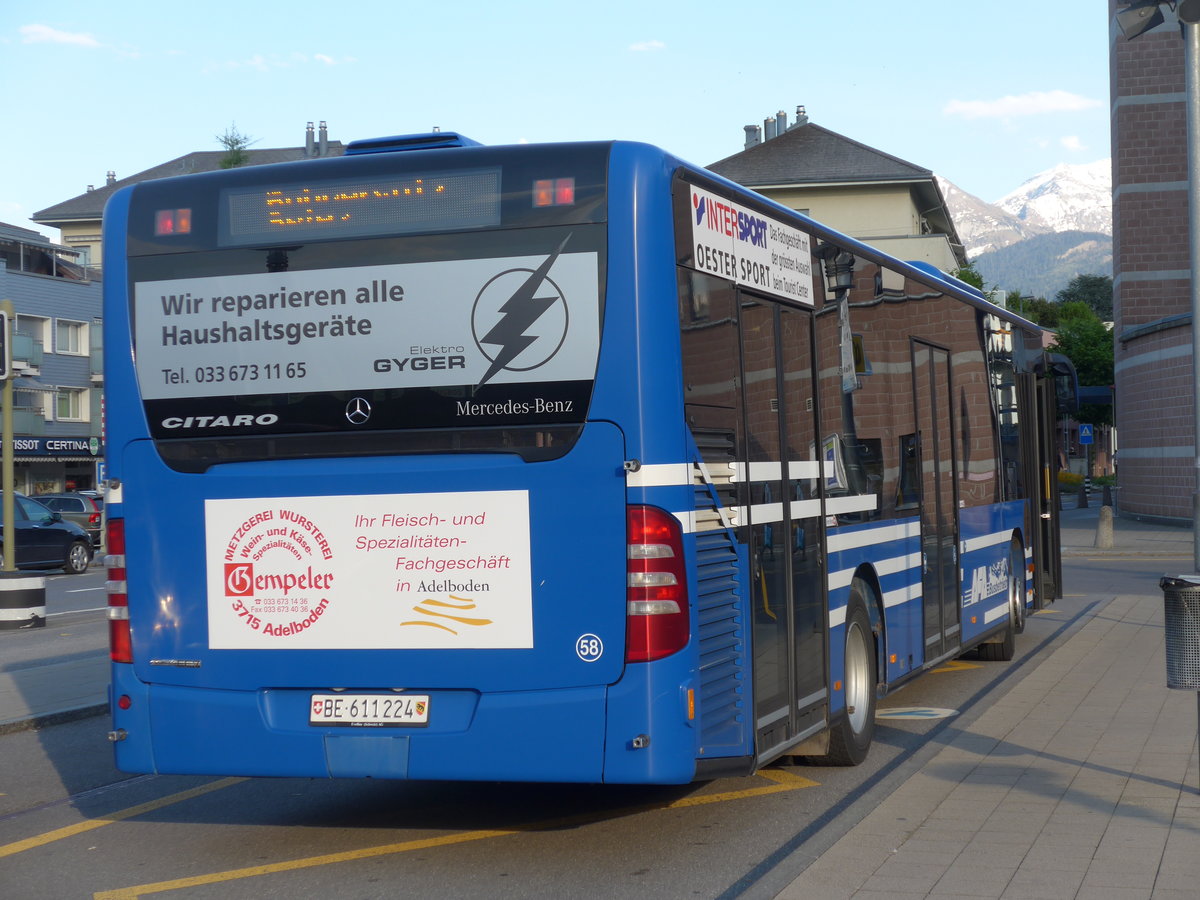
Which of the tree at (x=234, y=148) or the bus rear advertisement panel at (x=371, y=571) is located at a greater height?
the tree at (x=234, y=148)

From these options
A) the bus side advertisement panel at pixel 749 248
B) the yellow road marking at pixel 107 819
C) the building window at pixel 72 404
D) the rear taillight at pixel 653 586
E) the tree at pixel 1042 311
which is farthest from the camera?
the tree at pixel 1042 311

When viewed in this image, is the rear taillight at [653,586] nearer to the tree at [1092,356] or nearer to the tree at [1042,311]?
the tree at [1092,356]

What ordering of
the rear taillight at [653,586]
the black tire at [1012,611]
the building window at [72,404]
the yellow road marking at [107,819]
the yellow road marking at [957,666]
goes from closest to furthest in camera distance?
the rear taillight at [653,586]
the yellow road marking at [107,819]
the yellow road marking at [957,666]
the black tire at [1012,611]
the building window at [72,404]

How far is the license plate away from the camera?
6.23m

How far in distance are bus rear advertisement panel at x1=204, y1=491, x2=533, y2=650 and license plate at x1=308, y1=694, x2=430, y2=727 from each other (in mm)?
218

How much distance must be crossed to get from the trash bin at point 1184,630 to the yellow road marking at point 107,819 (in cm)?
517

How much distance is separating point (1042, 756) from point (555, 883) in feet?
11.7

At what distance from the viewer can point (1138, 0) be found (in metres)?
11.0

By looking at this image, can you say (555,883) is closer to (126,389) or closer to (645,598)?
(645,598)

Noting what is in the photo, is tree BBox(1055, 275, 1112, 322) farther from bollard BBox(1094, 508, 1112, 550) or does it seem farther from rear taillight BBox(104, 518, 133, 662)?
Answer: rear taillight BBox(104, 518, 133, 662)

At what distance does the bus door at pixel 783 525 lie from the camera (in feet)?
22.3

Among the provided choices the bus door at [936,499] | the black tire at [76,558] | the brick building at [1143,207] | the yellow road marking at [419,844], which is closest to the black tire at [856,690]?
the yellow road marking at [419,844]

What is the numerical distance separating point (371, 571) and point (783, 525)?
2.04m

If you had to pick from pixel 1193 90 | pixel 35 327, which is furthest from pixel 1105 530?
pixel 35 327
